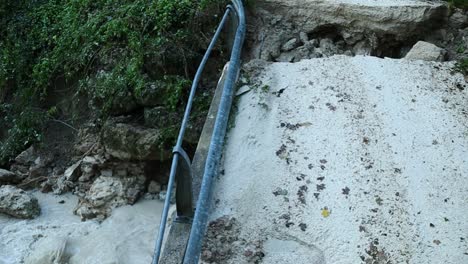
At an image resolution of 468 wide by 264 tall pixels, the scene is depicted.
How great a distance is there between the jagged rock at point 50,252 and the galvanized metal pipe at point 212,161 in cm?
146

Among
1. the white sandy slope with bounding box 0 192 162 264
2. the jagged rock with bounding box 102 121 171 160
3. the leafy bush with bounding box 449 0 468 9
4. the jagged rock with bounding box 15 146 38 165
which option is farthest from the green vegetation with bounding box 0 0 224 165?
the leafy bush with bounding box 449 0 468 9

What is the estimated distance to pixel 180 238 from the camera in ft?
7.84

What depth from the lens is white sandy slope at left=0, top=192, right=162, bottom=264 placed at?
348 centimetres

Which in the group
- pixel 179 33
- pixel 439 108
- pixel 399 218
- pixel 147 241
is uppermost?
pixel 179 33

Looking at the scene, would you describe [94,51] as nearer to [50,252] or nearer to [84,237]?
[84,237]

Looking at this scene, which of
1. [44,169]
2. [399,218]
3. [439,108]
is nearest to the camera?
[399,218]

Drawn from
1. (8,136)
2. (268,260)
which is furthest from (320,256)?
(8,136)

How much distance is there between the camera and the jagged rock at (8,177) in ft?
14.1

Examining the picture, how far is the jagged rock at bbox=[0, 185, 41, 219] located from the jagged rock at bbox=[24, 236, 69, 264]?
14.1 inches

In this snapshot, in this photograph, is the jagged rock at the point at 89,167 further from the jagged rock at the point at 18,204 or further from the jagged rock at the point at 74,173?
the jagged rock at the point at 18,204

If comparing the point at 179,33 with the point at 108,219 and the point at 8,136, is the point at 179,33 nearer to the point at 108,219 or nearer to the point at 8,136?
the point at 108,219

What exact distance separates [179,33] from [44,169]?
1615 mm

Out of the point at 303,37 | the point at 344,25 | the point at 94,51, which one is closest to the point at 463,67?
the point at 344,25

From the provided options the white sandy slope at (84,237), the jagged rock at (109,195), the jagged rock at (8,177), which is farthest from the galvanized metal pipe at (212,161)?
the jagged rock at (8,177)
